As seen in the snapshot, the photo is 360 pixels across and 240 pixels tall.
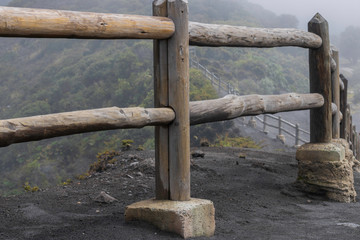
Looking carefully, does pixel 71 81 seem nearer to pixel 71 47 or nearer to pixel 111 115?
pixel 71 47

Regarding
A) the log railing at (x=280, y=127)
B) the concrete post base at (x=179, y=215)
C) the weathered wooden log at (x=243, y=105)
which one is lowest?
the log railing at (x=280, y=127)

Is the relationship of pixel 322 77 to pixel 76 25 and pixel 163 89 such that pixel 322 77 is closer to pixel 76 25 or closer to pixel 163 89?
pixel 163 89

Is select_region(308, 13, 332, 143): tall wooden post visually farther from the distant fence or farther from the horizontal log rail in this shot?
the distant fence

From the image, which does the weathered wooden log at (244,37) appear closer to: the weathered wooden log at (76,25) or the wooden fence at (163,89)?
the wooden fence at (163,89)

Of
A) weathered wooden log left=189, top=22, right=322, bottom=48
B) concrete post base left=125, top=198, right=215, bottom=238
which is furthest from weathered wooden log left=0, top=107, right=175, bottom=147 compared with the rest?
weathered wooden log left=189, top=22, right=322, bottom=48

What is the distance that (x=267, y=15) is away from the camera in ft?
235

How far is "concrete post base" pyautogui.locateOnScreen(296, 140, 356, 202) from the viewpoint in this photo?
5.72 meters

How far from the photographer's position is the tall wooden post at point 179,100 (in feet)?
12.1

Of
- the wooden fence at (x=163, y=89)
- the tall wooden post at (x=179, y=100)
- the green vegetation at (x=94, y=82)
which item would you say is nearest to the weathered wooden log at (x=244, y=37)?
the wooden fence at (x=163, y=89)

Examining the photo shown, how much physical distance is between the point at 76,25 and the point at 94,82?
33.2 metres

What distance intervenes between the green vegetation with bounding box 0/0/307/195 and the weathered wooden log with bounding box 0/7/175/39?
1476 cm

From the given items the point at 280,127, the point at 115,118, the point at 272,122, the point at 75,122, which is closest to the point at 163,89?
the point at 115,118

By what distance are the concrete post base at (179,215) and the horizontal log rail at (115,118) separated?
62 centimetres

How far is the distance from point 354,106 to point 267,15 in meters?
31.2
